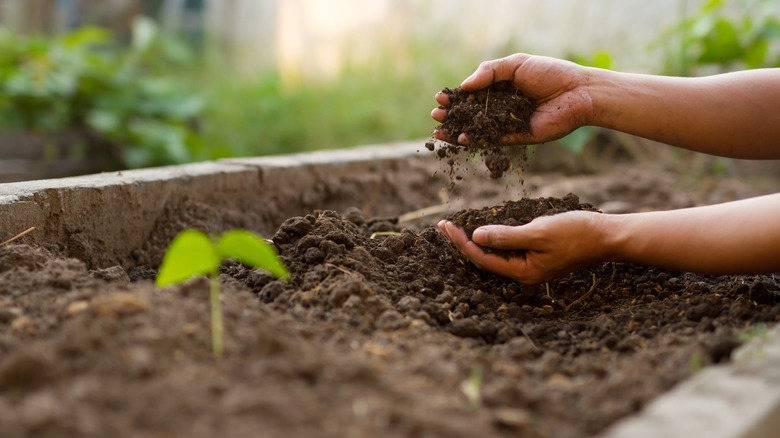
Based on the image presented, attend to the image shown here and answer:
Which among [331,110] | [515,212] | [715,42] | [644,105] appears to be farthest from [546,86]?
[331,110]

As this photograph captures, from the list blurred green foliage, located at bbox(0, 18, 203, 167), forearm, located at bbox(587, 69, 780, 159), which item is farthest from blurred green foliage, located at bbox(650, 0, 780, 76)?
blurred green foliage, located at bbox(0, 18, 203, 167)

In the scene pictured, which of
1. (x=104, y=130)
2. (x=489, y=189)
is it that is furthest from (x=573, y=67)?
(x=104, y=130)

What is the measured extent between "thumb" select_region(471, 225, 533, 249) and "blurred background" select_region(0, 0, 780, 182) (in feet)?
8.05

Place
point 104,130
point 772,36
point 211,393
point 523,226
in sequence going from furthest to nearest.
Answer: point 104,130 → point 772,36 → point 523,226 → point 211,393

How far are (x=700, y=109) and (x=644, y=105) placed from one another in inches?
6.0

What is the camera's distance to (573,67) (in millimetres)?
2250

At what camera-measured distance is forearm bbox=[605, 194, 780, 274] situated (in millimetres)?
1681

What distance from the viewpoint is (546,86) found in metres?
2.26

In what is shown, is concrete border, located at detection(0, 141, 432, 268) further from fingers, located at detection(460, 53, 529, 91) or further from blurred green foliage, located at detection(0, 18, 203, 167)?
blurred green foliage, located at detection(0, 18, 203, 167)

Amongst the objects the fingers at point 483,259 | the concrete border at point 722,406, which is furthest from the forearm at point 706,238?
the concrete border at point 722,406

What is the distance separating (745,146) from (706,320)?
2.46 feet

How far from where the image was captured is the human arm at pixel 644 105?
219 cm

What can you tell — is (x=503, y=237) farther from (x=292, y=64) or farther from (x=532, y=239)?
(x=292, y=64)

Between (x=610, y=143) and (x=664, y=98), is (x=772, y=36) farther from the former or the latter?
(x=664, y=98)
